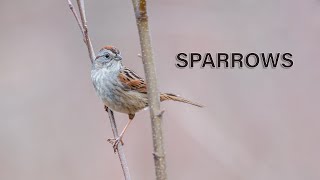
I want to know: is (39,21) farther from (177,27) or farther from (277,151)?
(277,151)

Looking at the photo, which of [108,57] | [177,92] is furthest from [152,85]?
[177,92]

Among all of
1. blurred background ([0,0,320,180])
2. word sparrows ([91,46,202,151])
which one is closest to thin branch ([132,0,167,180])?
word sparrows ([91,46,202,151])

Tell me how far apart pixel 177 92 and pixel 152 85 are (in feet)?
8.84

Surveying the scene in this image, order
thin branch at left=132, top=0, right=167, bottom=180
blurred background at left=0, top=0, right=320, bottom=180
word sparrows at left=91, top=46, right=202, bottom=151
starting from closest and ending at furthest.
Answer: thin branch at left=132, top=0, right=167, bottom=180, word sparrows at left=91, top=46, right=202, bottom=151, blurred background at left=0, top=0, right=320, bottom=180

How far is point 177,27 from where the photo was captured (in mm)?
4277

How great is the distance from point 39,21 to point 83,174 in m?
1.18

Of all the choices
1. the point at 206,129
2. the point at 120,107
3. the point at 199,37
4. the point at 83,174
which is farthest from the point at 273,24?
the point at 120,107

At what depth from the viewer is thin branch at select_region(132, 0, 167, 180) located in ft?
3.87

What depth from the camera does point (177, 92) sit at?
3879 millimetres

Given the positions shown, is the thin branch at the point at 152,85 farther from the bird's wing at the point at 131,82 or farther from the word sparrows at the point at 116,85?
the bird's wing at the point at 131,82

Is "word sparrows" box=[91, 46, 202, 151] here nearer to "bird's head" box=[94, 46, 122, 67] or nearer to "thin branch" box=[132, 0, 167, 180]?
"bird's head" box=[94, 46, 122, 67]

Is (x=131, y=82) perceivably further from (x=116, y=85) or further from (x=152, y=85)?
(x=152, y=85)

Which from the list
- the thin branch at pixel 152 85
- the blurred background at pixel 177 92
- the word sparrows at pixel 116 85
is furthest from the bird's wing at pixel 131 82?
the thin branch at pixel 152 85

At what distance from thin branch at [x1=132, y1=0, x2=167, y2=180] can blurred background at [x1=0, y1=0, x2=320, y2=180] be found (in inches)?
85.6
